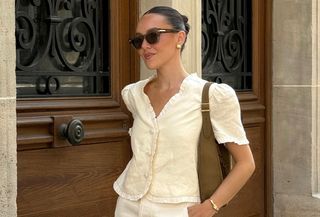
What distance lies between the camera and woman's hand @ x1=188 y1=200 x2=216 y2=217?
10.9 ft

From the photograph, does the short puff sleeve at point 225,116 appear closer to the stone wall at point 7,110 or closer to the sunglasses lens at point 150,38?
the sunglasses lens at point 150,38

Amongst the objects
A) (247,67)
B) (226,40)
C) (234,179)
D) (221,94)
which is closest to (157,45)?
(221,94)

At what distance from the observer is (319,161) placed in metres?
7.04

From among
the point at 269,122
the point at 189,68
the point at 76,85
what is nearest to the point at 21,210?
the point at 76,85

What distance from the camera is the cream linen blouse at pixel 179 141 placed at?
3365mm

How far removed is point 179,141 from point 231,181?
288 mm

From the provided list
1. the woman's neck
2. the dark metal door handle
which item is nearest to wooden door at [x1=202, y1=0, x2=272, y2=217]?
the dark metal door handle

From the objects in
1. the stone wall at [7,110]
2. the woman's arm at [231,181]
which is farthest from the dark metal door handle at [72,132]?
the woman's arm at [231,181]

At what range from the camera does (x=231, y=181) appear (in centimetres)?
337

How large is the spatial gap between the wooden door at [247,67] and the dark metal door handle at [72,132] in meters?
1.76

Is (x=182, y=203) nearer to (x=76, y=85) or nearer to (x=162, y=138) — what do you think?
(x=162, y=138)

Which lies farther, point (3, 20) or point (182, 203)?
point (3, 20)

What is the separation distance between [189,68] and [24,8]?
1400 mm

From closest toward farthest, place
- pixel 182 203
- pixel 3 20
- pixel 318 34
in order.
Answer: pixel 182 203 → pixel 3 20 → pixel 318 34
